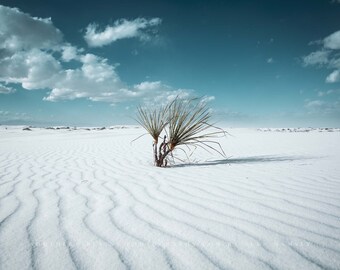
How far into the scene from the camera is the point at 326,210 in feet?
6.51

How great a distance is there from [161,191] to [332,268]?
5.43 feet

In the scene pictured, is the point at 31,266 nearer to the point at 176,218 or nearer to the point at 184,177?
the point at 176,218

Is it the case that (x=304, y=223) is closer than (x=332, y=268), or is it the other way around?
(x=332, y=268)

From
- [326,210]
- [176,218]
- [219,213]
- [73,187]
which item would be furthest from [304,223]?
[73,187]

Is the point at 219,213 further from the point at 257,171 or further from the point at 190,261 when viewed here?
the point at 257,171

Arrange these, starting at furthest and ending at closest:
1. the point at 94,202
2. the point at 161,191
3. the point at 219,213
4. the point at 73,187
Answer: the point at 73,187 → the point at 161,191 → the point at 94,202 → the point at 219,213

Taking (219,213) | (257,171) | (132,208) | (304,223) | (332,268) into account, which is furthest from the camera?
(257,171)

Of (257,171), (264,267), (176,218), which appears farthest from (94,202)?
(257,171)

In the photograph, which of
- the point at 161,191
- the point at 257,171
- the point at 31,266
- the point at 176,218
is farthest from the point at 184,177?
the point at 31,266

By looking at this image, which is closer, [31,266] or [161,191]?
[31,266]

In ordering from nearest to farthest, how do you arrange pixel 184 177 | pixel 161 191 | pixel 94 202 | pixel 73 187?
pixel 94 202
pixel 161 191
pixel 73 187
pixel 184 177

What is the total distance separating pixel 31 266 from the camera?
1.28 metres

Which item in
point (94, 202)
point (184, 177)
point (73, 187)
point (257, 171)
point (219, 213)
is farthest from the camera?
point (257, 171)

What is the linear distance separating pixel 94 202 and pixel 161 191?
2.36 feet
